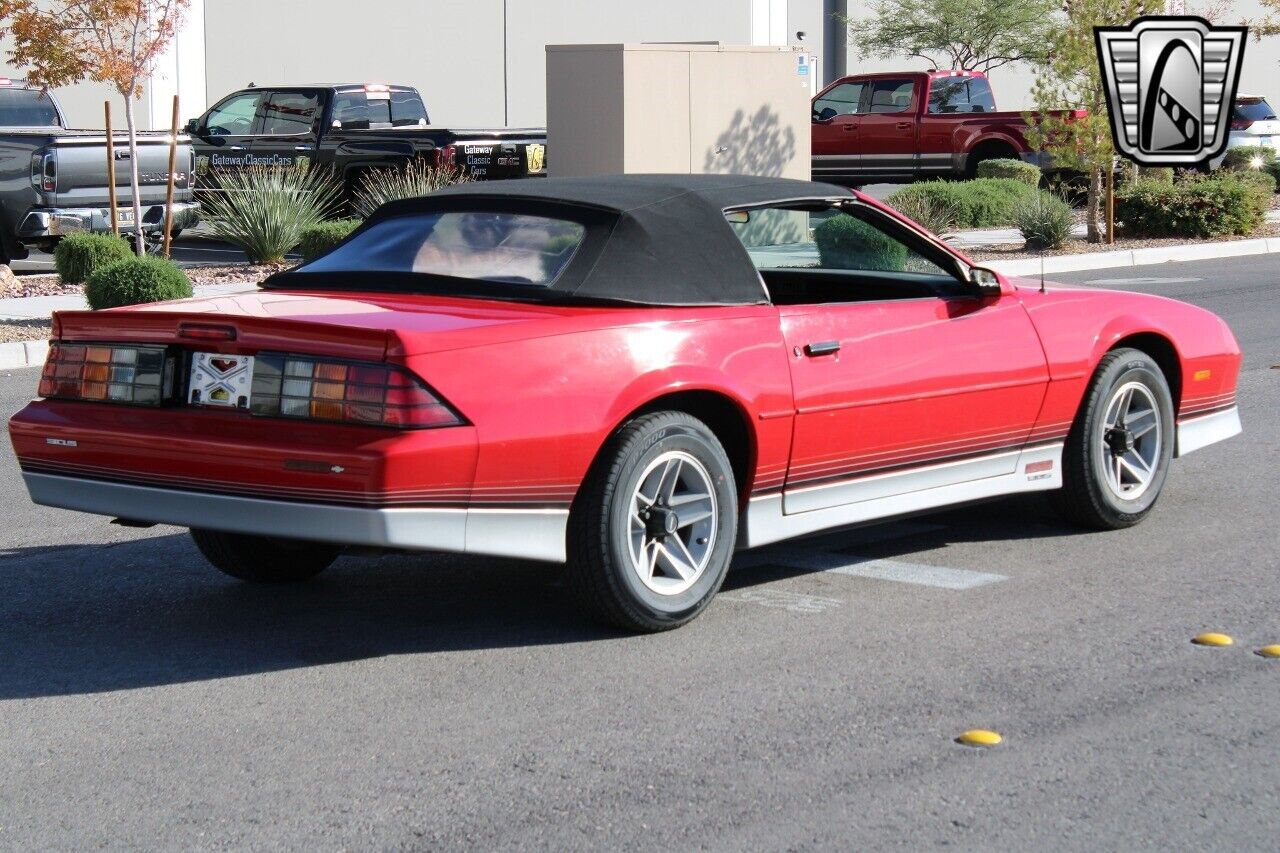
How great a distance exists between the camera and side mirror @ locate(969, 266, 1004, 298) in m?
6.35

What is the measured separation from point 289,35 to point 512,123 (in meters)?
5.68

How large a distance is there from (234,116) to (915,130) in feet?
37.7

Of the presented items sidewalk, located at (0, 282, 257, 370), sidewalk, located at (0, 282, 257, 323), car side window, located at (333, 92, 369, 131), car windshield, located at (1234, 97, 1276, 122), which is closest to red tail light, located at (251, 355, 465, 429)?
sidewalk, located at (0, 282, 257, 370)

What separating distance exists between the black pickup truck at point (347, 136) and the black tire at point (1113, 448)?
48.7 ft

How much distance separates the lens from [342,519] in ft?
16.0

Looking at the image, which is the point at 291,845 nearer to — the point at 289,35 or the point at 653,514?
the point at 653,514

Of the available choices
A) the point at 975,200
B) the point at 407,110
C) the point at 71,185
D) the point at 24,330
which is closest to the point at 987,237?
the point at 975,200

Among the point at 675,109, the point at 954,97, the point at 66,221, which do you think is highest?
the point at 954,97

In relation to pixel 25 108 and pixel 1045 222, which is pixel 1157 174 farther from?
pixel 25 108

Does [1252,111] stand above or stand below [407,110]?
above

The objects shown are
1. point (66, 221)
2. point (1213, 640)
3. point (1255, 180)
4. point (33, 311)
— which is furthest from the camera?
point (1255, 180)

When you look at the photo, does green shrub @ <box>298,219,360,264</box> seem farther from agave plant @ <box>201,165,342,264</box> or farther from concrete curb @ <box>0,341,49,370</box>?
concrete curb @ <box>0,341,49,370</box>

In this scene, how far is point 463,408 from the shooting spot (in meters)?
4.91

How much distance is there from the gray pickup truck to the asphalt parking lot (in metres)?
12.1
